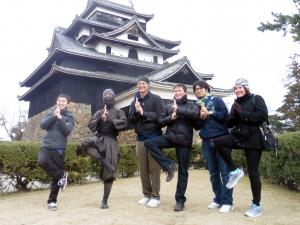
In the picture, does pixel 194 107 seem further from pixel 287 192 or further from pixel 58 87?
pixel 58 87

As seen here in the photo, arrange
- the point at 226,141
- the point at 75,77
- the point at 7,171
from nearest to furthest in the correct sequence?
the point at 226,141, the point at 7,171, the point at 75,77

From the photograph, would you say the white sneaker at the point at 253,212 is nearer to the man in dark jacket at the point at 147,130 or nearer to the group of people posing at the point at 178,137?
the group of people posing at the point at 178,137

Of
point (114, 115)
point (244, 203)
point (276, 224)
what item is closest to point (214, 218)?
point (276, 224)

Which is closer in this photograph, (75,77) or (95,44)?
(75,77)

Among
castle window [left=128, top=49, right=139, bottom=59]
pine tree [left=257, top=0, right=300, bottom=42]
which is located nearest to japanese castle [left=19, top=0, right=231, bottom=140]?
castle window [left=128, top=49, right=139, bottom=59]

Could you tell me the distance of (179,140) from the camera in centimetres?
496

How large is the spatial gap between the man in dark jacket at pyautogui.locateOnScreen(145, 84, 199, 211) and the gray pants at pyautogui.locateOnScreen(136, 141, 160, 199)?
24cm

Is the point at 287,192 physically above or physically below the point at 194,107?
below

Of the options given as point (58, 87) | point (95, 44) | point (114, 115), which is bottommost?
point (114, 115)

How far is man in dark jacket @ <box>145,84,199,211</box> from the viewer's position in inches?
194

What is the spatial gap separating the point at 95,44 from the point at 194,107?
19987 mm

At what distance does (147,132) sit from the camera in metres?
5.24

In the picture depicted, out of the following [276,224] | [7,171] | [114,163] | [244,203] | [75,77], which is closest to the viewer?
[276,224]

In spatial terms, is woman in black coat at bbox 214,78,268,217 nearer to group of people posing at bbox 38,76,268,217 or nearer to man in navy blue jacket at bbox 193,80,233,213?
group of people posing at bbox 38,76,268,217
